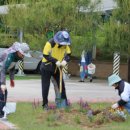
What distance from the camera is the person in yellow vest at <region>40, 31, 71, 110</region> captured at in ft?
38.0

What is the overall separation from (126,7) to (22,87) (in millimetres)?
5055

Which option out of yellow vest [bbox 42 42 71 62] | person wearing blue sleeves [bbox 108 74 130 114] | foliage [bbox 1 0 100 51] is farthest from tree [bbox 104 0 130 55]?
foliage [bbox 1 0 100 51]

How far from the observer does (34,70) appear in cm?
2783

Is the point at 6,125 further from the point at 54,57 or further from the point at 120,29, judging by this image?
the point at 120,29

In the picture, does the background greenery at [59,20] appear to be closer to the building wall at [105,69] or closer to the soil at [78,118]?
Answer: the building wall at [105,69]

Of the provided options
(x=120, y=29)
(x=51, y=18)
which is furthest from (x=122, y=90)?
(x=51, y=18)

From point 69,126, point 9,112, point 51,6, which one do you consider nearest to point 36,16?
point 51,6

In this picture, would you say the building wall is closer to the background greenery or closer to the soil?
the background greenery

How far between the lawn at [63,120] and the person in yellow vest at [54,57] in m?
0.60

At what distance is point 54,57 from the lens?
1180 cm

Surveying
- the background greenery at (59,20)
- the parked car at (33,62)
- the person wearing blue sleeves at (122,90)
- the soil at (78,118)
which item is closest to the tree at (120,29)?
the background greenery at (59,20)

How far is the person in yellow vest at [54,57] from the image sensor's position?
11570 mm

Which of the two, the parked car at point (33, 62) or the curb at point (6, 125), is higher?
the curb at point (6, 125)

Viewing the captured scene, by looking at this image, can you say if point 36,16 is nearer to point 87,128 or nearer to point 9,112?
point 9,112
